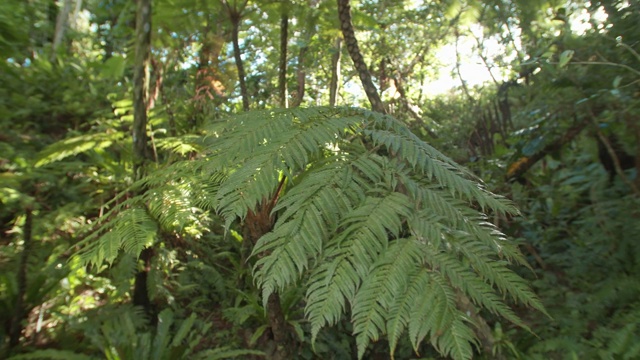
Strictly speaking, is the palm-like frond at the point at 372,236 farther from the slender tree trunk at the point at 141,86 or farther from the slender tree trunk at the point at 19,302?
the slender tree trunk at the point at 19,302

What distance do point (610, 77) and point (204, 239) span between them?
440 cm

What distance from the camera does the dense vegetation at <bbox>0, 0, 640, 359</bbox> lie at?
1.10 metres

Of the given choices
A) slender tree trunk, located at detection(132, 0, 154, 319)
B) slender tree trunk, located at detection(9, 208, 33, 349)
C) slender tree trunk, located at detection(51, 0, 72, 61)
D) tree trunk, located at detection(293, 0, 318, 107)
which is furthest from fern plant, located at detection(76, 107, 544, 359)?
slender tree trunk, located at detection(51, 0, 72, 61)

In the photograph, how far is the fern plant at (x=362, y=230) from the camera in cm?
99

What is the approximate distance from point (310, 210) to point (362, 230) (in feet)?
0.50

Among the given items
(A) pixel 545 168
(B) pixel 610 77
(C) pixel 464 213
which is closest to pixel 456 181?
(C) pixel 464 213

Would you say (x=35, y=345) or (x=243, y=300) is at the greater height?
(x=35, y=345)

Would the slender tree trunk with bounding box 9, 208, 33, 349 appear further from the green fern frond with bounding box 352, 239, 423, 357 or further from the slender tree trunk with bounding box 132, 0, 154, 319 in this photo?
the green fern frond with bounding box 352, 239, 423, 357

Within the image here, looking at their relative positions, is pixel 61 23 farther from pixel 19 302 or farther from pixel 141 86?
pixel 19 302

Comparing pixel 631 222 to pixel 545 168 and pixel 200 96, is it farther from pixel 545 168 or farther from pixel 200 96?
pixel 200 96

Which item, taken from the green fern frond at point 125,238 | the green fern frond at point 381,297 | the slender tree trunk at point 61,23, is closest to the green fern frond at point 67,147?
the green fern frond at point 125,238

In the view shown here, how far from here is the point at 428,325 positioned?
96 cm

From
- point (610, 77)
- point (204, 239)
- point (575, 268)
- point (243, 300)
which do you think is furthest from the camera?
point (204, 239)

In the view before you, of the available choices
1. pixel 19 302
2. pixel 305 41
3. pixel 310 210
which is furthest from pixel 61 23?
pixel 310 210
